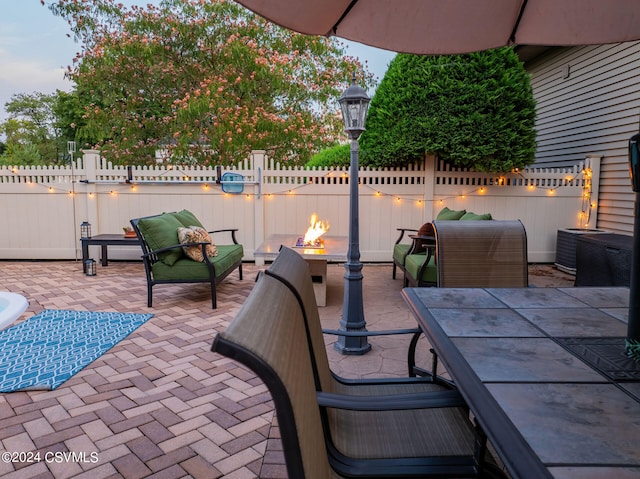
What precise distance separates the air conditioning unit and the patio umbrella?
14.2 feet

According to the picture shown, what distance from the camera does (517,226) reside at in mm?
2574

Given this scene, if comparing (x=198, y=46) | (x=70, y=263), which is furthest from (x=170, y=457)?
(x=198, y=46)

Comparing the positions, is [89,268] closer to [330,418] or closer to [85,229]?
[85,229]

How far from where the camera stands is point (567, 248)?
590cm

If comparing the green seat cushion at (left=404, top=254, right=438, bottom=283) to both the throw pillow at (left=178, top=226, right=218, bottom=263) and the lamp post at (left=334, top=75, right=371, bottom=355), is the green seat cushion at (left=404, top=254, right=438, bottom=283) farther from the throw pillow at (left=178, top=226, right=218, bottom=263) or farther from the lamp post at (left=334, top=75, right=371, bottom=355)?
the throw pillow at (left=178, top=226, right=218, bottom=263)

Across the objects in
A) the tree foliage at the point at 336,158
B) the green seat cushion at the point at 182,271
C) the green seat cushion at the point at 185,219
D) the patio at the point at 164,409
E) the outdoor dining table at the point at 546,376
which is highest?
the tree foliage at the point at 336,158

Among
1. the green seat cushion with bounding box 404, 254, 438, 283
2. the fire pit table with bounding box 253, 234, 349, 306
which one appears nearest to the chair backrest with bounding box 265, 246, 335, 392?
the fire pit table with bounding box 253, 234, 349, 306

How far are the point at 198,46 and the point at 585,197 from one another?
7.36m

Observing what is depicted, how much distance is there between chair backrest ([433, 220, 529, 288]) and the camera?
2545mm

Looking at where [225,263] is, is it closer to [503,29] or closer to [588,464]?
[503,29]

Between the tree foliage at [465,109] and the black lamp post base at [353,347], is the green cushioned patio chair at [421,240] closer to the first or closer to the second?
the tree foliage at [465,109]

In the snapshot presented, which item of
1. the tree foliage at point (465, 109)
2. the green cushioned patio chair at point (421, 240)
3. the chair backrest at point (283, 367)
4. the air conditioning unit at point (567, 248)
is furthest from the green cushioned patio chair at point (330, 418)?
the air conditioning unit at point (567, 248)

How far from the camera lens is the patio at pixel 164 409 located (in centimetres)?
183

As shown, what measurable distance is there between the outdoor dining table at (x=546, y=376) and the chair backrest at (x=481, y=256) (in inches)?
25.4
